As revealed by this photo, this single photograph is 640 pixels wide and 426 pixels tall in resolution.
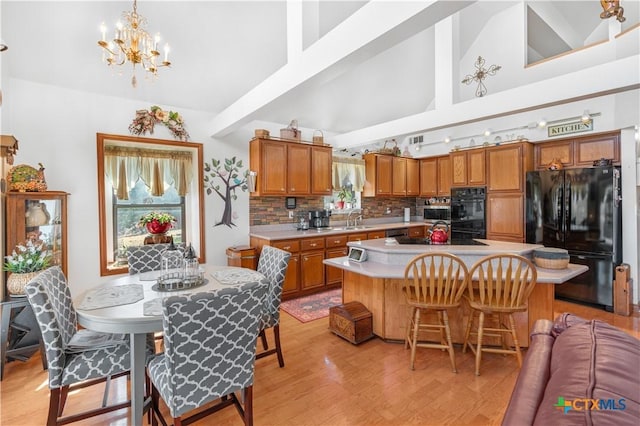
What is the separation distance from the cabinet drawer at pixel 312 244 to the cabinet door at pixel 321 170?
85 centimetres

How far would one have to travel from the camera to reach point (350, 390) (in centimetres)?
222

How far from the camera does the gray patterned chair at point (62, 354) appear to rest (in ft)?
5.36

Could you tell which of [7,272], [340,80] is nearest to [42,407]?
[7,272]

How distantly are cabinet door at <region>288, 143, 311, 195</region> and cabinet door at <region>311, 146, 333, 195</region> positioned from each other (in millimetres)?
90

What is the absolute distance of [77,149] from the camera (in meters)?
3.42

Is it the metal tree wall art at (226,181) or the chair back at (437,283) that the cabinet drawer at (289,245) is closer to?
the metal tree wall art at (226,181)

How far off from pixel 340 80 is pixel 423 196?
10.3 ft

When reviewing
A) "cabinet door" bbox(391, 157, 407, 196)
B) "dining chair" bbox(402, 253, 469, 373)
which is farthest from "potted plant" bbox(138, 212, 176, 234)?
"cabinet door" bbox(391, 157, 407, 196)

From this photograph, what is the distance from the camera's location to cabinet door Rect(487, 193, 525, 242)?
14.9 ft

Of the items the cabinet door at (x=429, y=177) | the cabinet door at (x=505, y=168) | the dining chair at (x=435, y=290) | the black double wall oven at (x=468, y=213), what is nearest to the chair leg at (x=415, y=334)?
the dining chair at (x=435, y=290)

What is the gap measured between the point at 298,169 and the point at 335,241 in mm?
1297

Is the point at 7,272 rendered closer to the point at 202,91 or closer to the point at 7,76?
the point at 7,76

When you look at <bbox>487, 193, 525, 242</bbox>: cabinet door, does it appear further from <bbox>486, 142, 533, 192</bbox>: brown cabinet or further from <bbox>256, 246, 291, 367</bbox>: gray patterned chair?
<bbox>256, 246, 291, 367</bbox>: gray patterned chair

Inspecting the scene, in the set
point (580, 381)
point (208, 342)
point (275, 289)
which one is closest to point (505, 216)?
point (275, 289)
